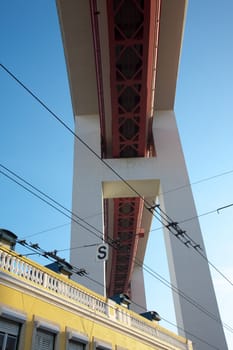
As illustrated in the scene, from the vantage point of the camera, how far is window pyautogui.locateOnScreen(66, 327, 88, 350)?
11909mm

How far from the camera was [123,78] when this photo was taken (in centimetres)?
2336

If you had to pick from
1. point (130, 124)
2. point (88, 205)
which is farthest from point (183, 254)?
point (130, 124)

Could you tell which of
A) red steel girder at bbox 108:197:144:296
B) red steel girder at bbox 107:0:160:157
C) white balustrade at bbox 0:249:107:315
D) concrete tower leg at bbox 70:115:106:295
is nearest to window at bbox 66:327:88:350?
white balustrade at bbox 0:249:107:315

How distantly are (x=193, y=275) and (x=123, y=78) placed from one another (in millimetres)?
13451

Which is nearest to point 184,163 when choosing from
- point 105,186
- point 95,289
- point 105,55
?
point 105,186

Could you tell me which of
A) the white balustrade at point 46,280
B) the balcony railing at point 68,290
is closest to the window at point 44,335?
the balcony railing at point 68,290

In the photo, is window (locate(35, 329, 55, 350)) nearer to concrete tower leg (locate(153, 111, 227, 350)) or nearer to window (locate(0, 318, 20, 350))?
window (locate(0, 318, 20, 350))

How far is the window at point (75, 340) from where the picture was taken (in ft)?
39.1

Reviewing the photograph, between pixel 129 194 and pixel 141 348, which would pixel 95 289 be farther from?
pixel 129 194

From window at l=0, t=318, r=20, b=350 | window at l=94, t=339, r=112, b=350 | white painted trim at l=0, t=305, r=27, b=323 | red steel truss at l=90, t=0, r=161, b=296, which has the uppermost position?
red steel truss at l=90, t=0, r=161, b=296

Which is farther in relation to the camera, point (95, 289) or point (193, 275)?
point (193, 275)

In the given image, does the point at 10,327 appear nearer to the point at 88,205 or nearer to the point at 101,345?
the point at 101,345

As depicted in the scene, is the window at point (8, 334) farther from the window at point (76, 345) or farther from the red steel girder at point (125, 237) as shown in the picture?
the red steel girder at point (125, 237)

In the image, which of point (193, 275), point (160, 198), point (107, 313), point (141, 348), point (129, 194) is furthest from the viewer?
point (129, 194)
